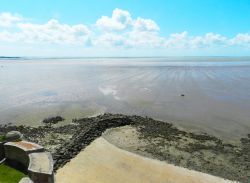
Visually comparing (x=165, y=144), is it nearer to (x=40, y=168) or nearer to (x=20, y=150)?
(x=20, y=150)

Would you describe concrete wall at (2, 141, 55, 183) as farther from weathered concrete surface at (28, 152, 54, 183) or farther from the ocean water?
the ocean water

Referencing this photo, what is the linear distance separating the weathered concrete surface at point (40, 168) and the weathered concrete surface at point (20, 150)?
1.58ft

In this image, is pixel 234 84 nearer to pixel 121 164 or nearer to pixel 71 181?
pixel 121 164

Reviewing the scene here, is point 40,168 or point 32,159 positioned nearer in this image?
point 40,168

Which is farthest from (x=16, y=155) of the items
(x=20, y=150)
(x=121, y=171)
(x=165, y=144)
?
(x=165, y=144)

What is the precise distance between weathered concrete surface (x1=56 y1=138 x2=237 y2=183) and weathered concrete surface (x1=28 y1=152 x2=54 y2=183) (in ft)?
9.34

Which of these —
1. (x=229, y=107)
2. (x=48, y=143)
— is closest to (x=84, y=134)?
(x=48, y=143)

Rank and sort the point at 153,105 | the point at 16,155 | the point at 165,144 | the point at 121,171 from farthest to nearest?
the point at 153,105 < the point at 165,144 < the point at 121,171 < the point at 16,155

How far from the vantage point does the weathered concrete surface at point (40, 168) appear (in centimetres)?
1445

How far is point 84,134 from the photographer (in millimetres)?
25438

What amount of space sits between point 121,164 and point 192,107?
22.9 m

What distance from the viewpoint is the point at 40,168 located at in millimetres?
14945

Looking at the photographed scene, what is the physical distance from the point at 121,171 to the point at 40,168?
6.52 metres

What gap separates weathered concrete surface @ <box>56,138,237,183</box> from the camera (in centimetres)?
1881
